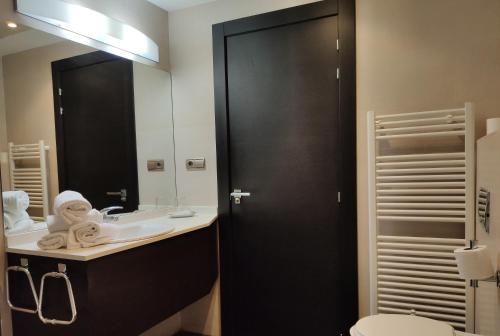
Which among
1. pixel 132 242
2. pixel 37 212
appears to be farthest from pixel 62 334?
pixel 37 212

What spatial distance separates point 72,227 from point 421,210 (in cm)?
177

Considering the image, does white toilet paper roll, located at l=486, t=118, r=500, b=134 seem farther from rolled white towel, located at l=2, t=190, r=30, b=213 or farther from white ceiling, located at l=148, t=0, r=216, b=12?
rolled white towel, located at l=2, t=190, r=30, b=213

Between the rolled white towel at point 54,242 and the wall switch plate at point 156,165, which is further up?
the wall switch plate at point 156,165

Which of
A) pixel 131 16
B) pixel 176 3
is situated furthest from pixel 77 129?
→ pixel 176 3

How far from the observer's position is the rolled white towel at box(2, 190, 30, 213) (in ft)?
5.08

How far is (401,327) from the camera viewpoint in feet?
4.77

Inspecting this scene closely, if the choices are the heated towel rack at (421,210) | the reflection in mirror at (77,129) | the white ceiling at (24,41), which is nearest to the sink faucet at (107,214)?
the reflection in mirror at (77,129)

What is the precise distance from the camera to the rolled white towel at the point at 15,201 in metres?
1.55

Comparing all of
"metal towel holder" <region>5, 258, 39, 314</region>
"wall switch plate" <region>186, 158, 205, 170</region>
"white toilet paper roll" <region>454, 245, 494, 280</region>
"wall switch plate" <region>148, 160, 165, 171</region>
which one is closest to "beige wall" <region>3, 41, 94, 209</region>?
"metal towel holder" <region>5, 258, 39, 314</region>

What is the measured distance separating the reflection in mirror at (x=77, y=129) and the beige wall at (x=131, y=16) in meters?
0.05

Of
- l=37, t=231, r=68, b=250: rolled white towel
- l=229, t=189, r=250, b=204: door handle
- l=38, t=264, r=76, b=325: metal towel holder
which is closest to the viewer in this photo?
l=38, t=264, r=76, b=325: metal towel holder

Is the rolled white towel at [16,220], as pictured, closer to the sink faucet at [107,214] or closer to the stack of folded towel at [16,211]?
the stack of folded towel at [16,211]

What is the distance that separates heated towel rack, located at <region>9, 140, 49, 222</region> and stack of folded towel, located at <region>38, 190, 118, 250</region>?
153mm

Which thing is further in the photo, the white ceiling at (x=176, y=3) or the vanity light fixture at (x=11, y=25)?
the white ceiling at (x=176, y=3)
